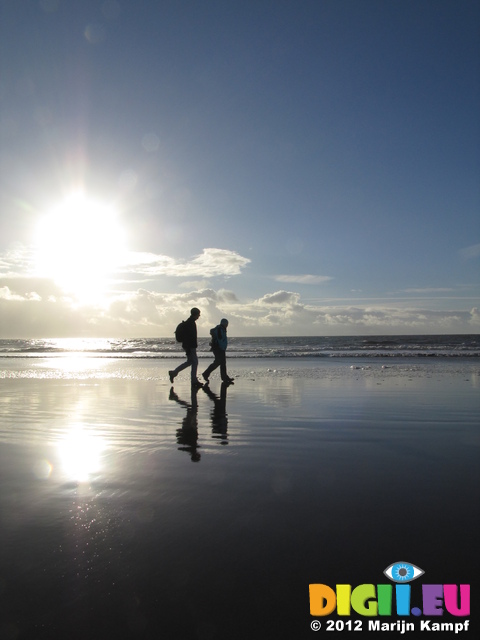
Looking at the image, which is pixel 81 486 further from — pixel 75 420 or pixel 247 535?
pixel 75 420

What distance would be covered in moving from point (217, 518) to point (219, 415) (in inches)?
206

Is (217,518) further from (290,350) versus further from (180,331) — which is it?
(290,350)

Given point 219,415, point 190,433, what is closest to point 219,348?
point 219,415

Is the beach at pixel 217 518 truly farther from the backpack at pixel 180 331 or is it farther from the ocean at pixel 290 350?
the ocean at pixel 290 350

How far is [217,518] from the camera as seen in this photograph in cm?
366

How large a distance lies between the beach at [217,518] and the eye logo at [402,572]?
0.05 m

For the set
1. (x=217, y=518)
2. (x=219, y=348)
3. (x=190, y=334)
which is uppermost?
(x=190, y=334)

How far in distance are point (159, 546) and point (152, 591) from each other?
1.71 ft

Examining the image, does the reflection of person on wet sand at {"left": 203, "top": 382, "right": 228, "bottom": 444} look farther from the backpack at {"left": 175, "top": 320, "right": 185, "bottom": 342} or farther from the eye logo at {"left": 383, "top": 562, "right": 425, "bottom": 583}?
the eye logo at {"left": 383, "top": 562, "right": 425, "bottom": 583}

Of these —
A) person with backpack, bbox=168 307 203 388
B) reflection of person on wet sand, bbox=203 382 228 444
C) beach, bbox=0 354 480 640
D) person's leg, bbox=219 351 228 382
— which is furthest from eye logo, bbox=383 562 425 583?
person's leg, bbox=219 351 228 382

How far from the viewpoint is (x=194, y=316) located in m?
13.6

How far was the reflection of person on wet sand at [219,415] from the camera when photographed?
707cm

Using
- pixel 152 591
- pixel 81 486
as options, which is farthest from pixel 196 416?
pixel 152 591

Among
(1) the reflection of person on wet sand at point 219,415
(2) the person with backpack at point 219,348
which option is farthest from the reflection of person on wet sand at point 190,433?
(2) the person with backpack at point 219,348
